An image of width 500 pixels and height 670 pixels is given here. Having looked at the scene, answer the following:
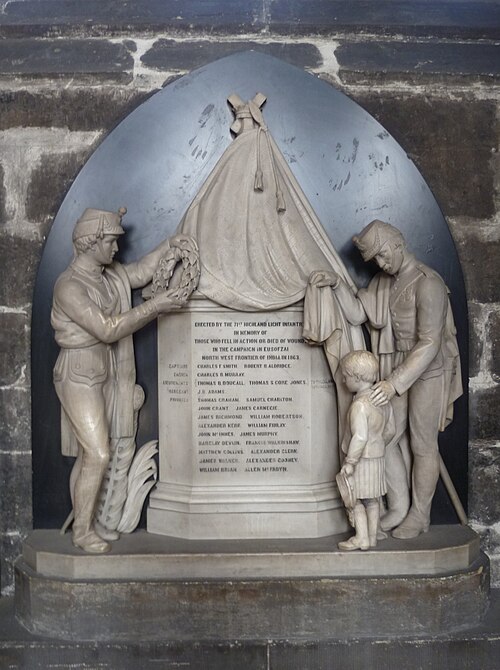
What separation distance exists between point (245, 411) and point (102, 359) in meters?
0.83

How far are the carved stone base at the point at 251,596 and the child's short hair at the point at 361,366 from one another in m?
0.90

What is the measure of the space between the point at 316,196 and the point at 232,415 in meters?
1.35

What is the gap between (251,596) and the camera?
479 cm

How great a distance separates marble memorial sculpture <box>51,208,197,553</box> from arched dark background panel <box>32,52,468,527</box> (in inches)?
7.2

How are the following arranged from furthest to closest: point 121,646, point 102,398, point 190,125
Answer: point 190,125 < point 102,398 < point 121,646

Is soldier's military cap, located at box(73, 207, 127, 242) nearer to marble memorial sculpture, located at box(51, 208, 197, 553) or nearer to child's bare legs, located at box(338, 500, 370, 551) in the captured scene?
marble memorial sculpture, located at box(51, 208, 197, 553)

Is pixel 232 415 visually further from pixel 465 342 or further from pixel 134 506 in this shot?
pixel 465 342

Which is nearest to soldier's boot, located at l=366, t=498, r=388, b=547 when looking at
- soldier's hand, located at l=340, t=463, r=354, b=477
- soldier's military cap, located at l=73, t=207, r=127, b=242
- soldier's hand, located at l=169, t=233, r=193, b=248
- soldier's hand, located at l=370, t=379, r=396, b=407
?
soldier's hand, located at l=340, t=463, r=354, b=477

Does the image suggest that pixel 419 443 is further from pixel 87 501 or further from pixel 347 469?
pixel 87 501

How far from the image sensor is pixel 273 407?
17.3ft

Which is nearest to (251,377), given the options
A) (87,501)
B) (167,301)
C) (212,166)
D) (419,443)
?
(167,301)

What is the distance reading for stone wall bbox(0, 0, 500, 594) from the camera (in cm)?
552

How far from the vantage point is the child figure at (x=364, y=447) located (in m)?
4.84

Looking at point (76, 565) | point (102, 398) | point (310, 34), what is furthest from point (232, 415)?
point (310, 34)
